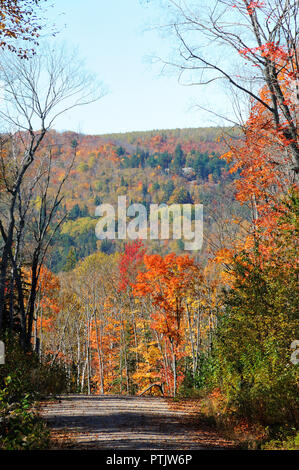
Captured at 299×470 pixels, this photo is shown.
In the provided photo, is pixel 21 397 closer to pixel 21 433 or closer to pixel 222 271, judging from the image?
pixel 21 433

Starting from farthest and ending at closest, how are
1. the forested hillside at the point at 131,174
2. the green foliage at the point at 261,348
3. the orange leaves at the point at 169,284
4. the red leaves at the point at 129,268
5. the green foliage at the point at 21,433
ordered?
the forested hillside at the point at 131,174
the red leaves at the point at 129,268
the orange leaves at the point at 169,284
the green foliage at the point at 261,348
the green foliage at the point at 21,433

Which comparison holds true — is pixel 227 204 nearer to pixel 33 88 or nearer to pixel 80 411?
pixel 33 88

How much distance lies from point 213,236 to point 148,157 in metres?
124

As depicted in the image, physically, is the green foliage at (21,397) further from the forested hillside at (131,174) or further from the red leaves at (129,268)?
the forested hillside at (131,174)

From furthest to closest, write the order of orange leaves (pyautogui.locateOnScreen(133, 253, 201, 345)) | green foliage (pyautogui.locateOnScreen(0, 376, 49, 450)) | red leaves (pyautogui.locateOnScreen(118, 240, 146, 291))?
1. red leaves (pyautogui.locateOnScreen(118, 240, 146, 291))
2. orange leaves (pyautogui.locateOnScreen(133, 253, 201, 345))
3. green foliage (pyautogui.locateOnScreen(0, 376, 49, 450))

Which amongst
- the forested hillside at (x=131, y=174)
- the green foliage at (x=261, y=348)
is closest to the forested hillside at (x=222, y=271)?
the green foliage at (x=261, y=348)

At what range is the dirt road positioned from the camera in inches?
263

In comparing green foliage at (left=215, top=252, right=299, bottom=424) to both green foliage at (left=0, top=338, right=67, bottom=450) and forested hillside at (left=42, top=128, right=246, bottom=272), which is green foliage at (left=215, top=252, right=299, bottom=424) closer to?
green foliage at (left=0, top=338, right=67, bottom=450)

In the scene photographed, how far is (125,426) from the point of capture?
801cm

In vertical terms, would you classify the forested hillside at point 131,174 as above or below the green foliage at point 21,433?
above

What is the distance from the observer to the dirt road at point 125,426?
668 centimetres

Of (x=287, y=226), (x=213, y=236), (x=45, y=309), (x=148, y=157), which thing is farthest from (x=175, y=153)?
(x=287, y=226)

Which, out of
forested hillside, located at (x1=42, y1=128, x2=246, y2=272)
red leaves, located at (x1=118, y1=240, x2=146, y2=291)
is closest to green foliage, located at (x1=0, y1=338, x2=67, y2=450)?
red leaves, located at (x1=118, y1=240, x2=146, y2=291)

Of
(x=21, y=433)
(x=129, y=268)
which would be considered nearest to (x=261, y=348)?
(x=21, y=433)
